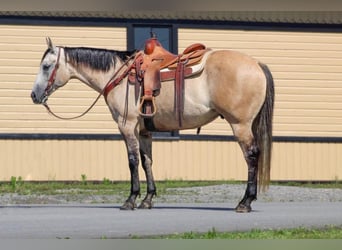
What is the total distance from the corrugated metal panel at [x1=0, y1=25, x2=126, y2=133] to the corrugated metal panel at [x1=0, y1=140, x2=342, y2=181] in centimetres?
38

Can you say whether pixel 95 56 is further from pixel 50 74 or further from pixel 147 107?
pixel 147 107

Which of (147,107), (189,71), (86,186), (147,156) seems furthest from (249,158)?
(86,186)

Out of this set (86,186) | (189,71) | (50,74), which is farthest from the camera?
(86,186)

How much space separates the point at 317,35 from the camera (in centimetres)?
1950

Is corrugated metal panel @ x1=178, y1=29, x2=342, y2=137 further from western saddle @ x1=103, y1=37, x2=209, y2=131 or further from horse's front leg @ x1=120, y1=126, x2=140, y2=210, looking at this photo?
western saddle @ x1=103, y1=37, x2=209, y2=131

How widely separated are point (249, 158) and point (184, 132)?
9786mm

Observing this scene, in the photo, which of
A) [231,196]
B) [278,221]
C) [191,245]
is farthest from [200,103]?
[191,245]

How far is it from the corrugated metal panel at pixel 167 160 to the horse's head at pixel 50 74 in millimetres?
8270

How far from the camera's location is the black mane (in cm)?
1007

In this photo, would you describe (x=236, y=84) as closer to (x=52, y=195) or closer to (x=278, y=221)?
(x=278, y=221)

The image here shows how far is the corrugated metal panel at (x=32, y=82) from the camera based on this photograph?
18703mm

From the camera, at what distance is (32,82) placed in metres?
18.8

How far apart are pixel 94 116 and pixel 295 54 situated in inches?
198

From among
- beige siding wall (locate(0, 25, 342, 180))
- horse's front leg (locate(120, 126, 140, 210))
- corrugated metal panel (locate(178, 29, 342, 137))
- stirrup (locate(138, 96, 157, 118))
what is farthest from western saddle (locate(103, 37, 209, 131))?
corrugated metal panel (locate(178, 29, 342, 137))
